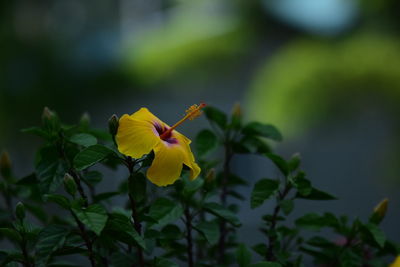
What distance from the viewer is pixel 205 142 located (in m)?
0.91

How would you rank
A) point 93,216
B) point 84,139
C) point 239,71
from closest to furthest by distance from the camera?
1. point 93,216
2. point 84,139
3. point 239,71

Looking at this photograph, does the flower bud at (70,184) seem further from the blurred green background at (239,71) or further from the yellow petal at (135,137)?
the blurred green background at (239,71)

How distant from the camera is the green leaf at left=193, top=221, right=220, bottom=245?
76 cm

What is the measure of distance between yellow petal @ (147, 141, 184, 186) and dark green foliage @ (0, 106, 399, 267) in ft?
0.06

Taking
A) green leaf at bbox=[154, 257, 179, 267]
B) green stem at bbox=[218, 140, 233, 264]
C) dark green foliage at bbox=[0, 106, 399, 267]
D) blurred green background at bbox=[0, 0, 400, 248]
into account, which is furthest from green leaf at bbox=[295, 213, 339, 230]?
blurred green background at bbox=[0, 0, 400, 248]

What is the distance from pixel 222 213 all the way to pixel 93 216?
7.3 inches

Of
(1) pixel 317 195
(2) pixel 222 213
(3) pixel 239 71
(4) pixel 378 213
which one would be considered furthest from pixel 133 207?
(3) pixel 239 71

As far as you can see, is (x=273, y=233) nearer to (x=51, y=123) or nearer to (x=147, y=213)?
(x=147, y=213)

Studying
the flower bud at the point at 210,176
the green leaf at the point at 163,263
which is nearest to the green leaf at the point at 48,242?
the green leaf at the point at 163,263

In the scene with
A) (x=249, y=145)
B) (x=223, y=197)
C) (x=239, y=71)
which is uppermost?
(x=249, y=145)

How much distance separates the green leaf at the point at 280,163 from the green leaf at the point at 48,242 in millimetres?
268

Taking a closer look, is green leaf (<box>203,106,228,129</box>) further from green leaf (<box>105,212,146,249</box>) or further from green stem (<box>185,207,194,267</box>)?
green leaf (<box>105,212,146,249</box>)

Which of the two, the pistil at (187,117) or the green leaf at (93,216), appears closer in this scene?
the green leaf at (93,216)

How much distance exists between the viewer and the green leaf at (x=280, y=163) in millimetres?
788
